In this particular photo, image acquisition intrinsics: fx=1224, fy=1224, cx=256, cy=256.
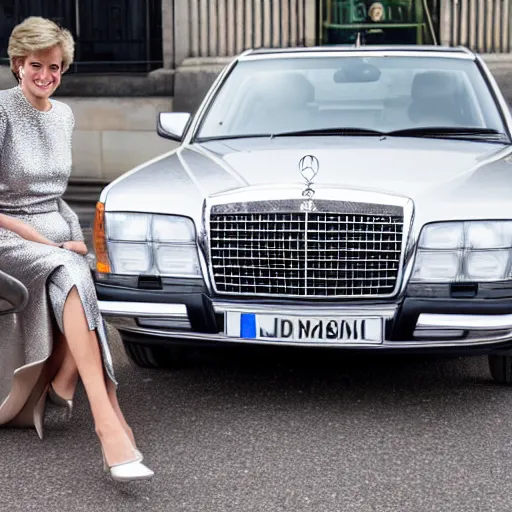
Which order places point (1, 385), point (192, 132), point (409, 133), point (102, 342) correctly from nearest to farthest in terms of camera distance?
point (102, 342) → point (1, 385) → point (409, 133) → point (192, 132)

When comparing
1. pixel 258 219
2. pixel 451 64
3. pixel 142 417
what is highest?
pixel 451 64

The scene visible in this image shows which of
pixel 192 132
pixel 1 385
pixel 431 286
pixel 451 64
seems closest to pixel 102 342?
pixel 1 385

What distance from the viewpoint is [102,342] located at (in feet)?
14.4

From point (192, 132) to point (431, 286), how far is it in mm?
2013

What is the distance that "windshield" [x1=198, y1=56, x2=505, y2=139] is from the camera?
20.5 feet

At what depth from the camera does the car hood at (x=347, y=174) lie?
504 cm

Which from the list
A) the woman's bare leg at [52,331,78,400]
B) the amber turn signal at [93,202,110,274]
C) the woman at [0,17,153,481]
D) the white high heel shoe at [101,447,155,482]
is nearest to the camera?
the white high heel shoe at [101,447,155,482]

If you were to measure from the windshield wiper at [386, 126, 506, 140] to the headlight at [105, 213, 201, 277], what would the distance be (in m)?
1.47

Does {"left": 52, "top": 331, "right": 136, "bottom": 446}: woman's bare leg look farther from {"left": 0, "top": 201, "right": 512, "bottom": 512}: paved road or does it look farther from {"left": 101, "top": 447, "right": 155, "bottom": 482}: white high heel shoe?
{"left": 101, "top": 447, "right": 155, "bottom": 482}: white high heel shoe

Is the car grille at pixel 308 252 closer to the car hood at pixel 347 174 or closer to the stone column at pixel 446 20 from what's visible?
the car hood at pixel 347 174

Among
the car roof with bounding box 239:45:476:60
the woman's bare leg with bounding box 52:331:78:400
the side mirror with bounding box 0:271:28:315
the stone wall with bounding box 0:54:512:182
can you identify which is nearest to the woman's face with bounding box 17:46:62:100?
the side mirror with bounding box 0:271:28:315

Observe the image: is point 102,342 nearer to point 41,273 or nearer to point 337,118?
point 41,273

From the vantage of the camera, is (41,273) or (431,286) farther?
(431,286)

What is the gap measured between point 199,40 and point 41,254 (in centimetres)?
1047
